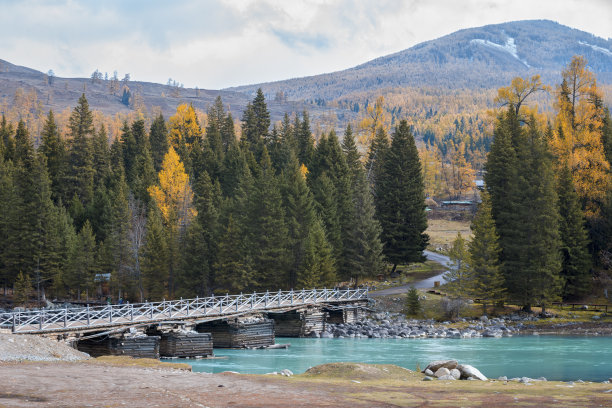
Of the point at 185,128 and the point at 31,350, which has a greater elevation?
the point at 185,128

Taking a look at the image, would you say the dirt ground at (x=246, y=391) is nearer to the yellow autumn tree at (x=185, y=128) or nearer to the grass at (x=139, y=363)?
the grass at (x=139, y=363)

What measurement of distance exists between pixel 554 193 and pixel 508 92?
51.2 ft

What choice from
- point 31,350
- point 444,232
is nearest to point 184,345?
point 31,350

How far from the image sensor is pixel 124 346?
35.4 meters

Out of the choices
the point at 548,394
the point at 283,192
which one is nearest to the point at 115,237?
the point at 283,192

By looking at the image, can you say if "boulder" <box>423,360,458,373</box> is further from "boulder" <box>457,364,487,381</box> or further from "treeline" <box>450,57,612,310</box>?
"treeline" <box>450,57,612,310</box>

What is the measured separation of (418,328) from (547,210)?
15.5m

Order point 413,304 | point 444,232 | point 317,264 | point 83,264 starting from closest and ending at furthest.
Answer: point 413,304 → point 317,264 → point 83,264 → point 444,232

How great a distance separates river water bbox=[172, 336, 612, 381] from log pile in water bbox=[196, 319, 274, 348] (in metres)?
0.98

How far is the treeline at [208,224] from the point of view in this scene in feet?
189

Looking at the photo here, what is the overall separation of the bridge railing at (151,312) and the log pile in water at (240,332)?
1.03 metres

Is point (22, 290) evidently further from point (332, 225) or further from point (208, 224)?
point (332, 225)

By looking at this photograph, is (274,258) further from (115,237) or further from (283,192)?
(115,237)

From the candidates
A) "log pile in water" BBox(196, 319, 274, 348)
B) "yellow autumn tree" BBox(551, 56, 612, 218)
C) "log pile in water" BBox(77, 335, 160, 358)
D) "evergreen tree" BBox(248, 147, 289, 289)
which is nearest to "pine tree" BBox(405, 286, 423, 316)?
"evergreen tree" BBox(248, 147, 289, 289)
